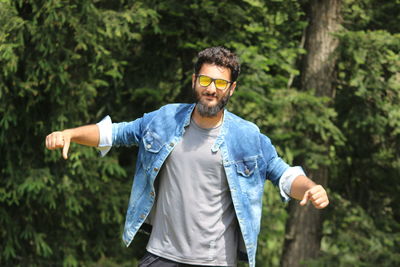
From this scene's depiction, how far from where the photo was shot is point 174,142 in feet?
11.7

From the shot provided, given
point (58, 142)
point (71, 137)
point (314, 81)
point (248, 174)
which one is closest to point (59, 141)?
point (58, 142)

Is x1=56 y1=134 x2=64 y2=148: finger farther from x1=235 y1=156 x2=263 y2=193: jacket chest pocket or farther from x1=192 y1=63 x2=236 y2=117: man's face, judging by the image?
x1=235 y1=156 x2=263 y2=193: jacket chest pocket

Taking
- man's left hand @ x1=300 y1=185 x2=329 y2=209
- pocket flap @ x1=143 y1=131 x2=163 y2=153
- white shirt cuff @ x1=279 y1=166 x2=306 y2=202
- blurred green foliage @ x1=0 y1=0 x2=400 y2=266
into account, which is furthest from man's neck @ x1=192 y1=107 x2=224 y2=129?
blurred green foliage @ x1=0 y1=0 x2=400 y2=266

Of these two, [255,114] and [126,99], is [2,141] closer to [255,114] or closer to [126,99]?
[126,99]

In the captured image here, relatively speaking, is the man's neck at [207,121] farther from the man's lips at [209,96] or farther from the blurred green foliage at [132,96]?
the blurred green foliage at [132,96]

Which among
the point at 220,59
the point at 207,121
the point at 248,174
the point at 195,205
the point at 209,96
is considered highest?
the point at 220,59

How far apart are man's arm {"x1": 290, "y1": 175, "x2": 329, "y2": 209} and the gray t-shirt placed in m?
0.38

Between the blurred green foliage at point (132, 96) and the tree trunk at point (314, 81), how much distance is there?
22cm

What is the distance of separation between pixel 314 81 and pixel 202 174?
235 inches

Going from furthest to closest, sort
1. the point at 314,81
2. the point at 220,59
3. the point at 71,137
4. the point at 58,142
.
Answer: the point at 314,81
the point at 220,59
the point at 71,137
the point at 58,142

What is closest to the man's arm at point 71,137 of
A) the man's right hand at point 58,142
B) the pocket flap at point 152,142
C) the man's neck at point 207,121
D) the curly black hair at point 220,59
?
the man's right hand at point 58,142

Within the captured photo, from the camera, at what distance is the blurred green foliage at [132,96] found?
7090 millimetres

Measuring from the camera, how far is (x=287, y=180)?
3.52m

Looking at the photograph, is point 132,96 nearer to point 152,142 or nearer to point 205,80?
point 152,142
